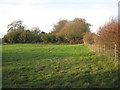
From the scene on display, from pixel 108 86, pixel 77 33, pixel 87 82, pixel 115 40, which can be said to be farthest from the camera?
pixel 77 33

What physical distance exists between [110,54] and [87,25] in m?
46.5

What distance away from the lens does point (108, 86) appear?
575cm

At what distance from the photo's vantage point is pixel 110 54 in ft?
36.4

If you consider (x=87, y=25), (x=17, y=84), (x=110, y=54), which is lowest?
(x=17, y=84)

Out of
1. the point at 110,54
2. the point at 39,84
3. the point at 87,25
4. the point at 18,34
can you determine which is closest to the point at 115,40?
the point at 110,54

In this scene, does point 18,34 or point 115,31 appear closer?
point 115,31

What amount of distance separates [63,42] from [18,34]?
13.8m

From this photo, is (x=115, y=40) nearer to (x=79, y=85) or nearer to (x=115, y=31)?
(x=115, y=31)

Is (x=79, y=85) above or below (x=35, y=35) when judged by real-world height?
below

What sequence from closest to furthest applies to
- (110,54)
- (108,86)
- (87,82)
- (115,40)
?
(108,86), (87,82), (115,40), (110,54)

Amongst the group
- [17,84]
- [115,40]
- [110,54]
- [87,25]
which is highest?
Answer: [87,25]

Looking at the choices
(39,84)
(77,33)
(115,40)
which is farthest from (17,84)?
(77,33)

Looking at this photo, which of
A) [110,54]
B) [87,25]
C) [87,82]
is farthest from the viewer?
[87,25]

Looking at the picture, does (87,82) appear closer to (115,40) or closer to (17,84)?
(17,84)
